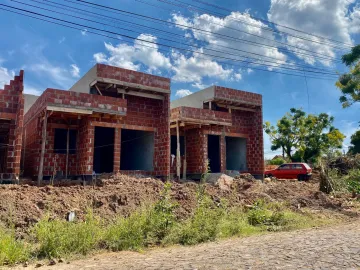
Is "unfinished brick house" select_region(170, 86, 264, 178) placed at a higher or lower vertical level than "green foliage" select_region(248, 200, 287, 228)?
higher

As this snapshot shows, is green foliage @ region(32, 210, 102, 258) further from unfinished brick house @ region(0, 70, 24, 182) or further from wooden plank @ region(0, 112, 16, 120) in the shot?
wooden plank @ region(0, 112, 16, 120)

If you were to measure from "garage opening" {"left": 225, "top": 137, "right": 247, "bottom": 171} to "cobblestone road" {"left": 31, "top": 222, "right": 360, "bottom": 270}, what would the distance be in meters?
12.8

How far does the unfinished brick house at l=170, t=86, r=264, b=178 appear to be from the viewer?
57.9 feet

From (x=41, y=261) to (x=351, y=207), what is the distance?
1191 centimetres

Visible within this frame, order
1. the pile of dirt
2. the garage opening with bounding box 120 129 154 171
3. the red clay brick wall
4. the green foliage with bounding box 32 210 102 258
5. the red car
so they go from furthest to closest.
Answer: the red car < the red clay brick wall < the garage opening with bounding box 120 129 154 171 < the pile of dirt < the green foliage with bounding box 32 210 102 258

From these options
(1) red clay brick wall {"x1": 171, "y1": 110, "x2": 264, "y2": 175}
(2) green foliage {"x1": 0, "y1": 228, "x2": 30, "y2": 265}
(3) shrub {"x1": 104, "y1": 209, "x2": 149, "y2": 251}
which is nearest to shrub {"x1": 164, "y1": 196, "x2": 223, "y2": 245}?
(3) shrub {"x1": 104, "y1": 209, "x2": 149, "y2": 251}

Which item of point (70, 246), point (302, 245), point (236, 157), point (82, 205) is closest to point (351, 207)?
point (302, 245)

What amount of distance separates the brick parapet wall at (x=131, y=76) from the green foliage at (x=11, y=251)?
30.5ft

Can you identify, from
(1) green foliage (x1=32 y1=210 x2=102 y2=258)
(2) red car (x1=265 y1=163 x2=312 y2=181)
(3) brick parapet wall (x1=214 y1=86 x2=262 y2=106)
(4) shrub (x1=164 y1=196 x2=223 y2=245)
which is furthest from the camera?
(2) red car (x1=265 y1=163 x2=312 y2=181)

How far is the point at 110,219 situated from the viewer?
9242 mm

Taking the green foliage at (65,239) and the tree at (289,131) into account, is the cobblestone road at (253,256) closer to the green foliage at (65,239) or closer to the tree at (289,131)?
the green foliage at (65,239)

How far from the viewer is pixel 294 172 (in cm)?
2398

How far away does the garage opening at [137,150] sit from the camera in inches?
665

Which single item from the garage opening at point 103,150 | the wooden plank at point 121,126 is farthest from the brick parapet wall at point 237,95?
the garage opening at point 103,150
